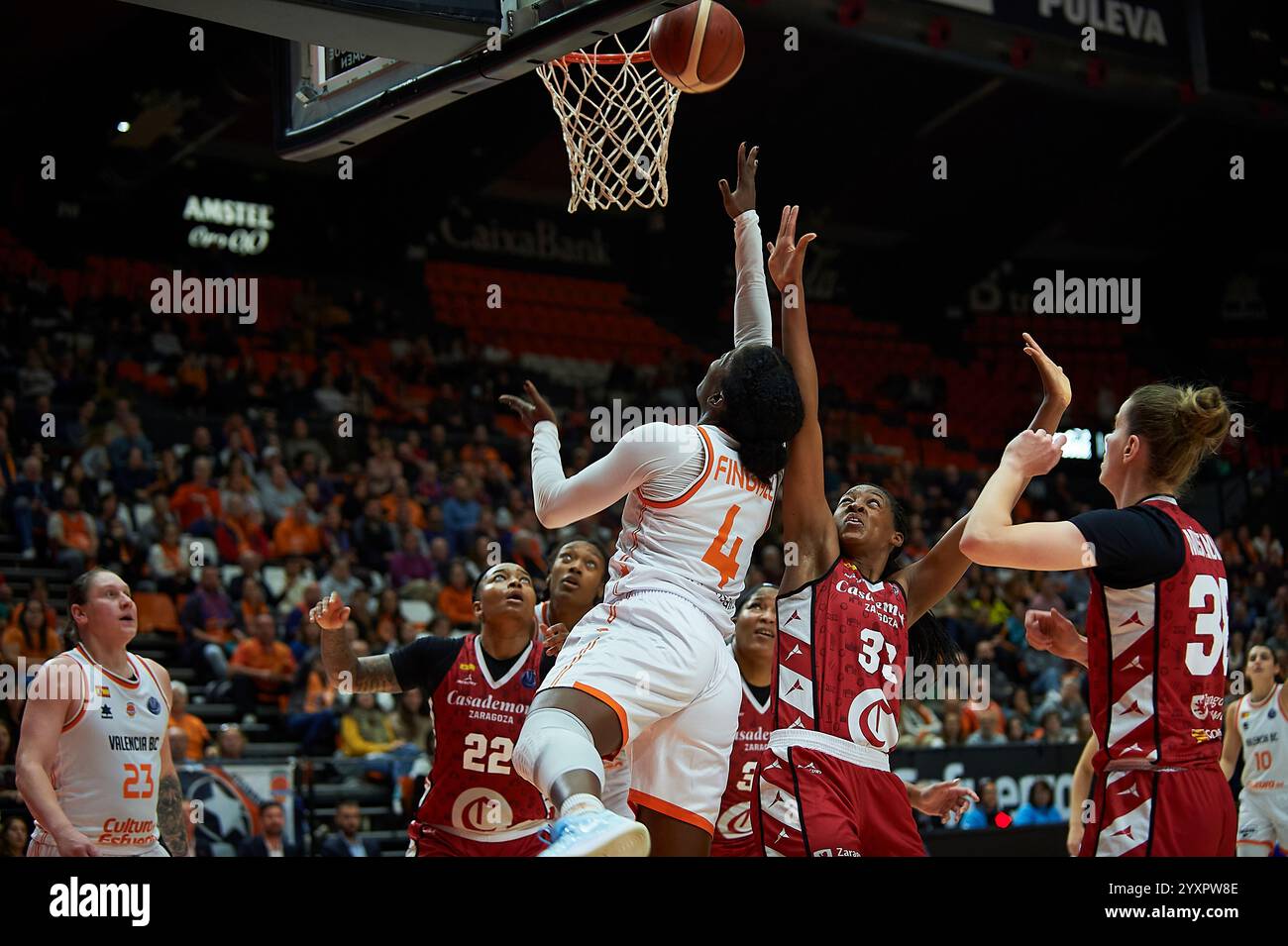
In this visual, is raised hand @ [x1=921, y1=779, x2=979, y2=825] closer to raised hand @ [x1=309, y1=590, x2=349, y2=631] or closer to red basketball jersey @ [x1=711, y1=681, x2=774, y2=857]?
red basketball jersey @ [x1=711, y1=681, x2=774, y2=857]

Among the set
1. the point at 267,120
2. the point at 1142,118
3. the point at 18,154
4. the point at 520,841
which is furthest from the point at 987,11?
the point at 520,841

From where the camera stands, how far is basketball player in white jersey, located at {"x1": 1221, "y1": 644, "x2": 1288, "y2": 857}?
26.6 feet

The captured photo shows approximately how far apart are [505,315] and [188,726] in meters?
9.84

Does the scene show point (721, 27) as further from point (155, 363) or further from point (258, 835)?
point (155, 363)

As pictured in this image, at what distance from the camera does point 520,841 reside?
5.20m

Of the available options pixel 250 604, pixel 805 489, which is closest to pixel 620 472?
pixel 805 489

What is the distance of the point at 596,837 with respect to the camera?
3.26 m

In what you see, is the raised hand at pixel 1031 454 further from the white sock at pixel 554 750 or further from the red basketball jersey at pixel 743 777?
the red basketball jersey at pixel 743 777

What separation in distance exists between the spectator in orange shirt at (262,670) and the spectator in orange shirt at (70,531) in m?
1.80

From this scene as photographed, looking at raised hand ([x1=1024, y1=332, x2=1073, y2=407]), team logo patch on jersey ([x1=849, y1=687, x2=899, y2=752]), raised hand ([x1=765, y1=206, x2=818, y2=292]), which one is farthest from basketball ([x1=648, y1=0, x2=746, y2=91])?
team logo patch on jersey ([x1=849, y1=687, x2=899, y2=752])

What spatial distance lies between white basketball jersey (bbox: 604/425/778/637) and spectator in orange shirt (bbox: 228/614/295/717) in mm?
7449

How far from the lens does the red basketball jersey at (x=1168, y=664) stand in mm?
3498

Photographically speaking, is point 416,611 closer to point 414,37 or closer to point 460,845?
point 460,845

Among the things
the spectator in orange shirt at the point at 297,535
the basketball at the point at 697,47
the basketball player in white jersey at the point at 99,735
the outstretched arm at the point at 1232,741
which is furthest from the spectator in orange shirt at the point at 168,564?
the outstretched arm at the point at 1232,741
